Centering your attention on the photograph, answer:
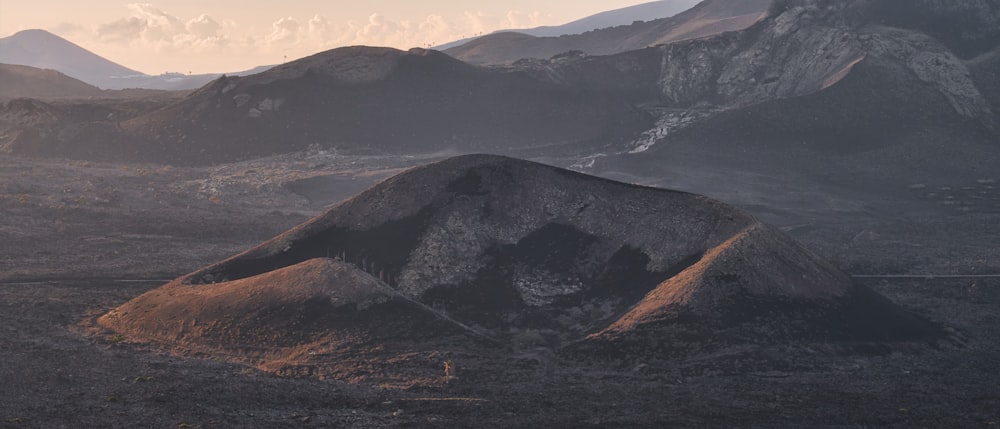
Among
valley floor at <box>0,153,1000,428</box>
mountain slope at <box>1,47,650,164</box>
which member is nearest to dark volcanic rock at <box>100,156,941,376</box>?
valley floor at <box>0,153,1000,428</box>

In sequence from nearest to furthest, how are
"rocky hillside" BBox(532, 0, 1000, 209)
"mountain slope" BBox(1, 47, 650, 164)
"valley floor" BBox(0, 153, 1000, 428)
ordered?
1. "valley floor" BBox(0, 153, 1000, 428)
2. "rocky hillside" BBox(532, 0, 1000, 209)
3. "mountain slope" BBox(1, 47, 650, 164)

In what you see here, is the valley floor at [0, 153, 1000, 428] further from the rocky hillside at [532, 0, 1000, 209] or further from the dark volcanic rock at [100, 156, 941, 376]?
the rocky hillside at [532, 0, 1000, 209]

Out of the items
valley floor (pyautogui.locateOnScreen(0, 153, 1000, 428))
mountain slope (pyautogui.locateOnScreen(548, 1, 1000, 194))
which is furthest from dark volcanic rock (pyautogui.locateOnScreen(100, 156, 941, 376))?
mountain slope (pyautogui.locateOnScreen(548, 1, 1000, 194))

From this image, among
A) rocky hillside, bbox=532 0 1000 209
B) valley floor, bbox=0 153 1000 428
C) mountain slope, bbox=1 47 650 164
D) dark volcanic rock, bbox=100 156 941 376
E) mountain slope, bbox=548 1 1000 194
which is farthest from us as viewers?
mountain slope, bbox=1 47 650 164

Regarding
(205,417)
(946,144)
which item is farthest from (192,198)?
(946,144)

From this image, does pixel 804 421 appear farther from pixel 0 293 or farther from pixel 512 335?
pixel 0 293

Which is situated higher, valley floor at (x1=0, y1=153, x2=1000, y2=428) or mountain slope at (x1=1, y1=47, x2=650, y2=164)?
mountain slope at (x1=1, y1=47, x2=650, y2=164)

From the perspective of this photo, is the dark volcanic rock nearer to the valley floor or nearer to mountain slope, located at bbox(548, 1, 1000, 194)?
the valley floor

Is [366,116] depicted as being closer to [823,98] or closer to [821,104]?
[821,104]

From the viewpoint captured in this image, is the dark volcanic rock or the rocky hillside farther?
the rocky hillside
